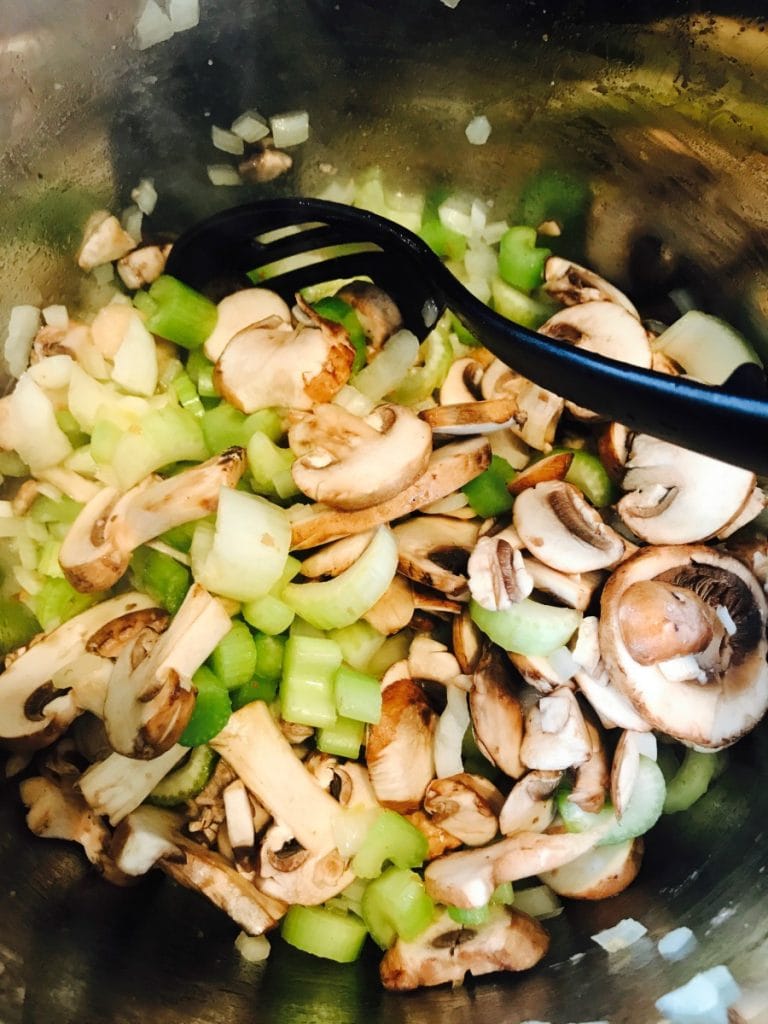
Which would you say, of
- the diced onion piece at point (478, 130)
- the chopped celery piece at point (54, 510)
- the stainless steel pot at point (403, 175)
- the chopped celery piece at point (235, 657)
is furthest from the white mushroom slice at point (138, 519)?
the diced onion piece at point (478, 130)

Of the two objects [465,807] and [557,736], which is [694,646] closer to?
[557,736]

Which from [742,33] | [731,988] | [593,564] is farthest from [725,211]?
[731,988]

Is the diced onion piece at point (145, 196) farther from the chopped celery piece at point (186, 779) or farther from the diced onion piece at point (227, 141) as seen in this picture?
the chopped celery piece at point (186, 779)

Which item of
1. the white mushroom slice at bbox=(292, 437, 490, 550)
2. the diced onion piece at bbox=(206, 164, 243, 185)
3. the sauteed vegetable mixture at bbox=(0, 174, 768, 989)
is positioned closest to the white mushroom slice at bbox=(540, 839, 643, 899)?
the sauteed vegetable mixture at bbox=(0, 174, 768, 989)

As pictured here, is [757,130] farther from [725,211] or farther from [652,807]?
[652,807]

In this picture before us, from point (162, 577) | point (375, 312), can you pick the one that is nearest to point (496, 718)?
point (162, 577)

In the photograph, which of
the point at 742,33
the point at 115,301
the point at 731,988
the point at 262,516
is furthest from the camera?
the point at 115,301

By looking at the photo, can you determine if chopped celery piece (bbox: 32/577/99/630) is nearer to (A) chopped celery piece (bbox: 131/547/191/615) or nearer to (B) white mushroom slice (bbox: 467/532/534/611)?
(A) chopped celery piece (bbox: 131/547/191/615)
